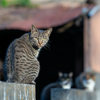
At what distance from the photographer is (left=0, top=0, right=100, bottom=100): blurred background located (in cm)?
998

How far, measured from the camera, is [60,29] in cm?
1127

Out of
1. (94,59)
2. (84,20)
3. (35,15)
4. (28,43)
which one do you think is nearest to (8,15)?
(35,15)

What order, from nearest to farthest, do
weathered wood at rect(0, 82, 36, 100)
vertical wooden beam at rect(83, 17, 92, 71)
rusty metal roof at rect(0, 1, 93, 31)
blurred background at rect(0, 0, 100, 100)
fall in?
weathered wood at rect(0, 82, 36, 100) → vertical wooden beam at rect(83, 17, 92, 71) → blurred background at rect(0, 0, 100, 100) → rusty metal roof at rect(0, 1, 93, 31)

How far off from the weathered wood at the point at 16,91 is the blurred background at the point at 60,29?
6.20 meters

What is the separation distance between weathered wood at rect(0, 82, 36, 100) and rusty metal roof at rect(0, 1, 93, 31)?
638cm

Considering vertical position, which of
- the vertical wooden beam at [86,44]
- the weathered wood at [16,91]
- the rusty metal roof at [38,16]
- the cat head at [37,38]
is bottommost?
the weathered wood at [16,91]

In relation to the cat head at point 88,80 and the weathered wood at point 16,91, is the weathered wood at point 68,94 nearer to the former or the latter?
the weathered wood at point 16,91

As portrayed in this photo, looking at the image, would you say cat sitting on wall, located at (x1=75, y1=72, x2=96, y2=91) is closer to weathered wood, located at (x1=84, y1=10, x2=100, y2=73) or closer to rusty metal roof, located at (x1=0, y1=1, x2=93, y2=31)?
weathered wood, located at (x1=84, y1=10, x2=100, y2=73)

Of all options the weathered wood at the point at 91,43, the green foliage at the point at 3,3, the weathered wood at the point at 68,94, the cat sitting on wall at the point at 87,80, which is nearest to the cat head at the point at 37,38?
the weathered wood at the point at 68,94

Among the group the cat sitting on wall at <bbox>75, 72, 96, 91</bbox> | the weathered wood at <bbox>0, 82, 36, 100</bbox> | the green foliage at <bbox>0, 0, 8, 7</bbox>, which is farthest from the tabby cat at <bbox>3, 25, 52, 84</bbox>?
the green foliage at <bbox>0, 0, 8, 7</bbox>

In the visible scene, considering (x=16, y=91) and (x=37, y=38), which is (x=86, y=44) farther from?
(x=16, y=91)

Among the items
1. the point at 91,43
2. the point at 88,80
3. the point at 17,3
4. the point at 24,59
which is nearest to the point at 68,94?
the point at 24,59

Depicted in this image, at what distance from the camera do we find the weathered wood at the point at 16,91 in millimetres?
3131

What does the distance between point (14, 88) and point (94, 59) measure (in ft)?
23.4
